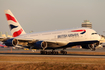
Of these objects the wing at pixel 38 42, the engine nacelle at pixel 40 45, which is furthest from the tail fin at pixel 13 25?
the engine nacelle at pixel 40 45

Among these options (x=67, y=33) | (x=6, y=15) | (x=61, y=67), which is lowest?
(x=61, y=67)

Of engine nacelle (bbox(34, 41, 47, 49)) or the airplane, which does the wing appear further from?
engine nacelle (bbox(34, 41, 47, 49))

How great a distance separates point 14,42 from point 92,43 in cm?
1964

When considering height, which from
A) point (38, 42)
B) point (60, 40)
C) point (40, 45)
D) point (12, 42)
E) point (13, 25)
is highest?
point (13, 25)

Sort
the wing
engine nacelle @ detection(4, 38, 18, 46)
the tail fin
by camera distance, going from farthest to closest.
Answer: the tail fin < the wing < engine nacelle @ detection(4, 38, 18, 46)

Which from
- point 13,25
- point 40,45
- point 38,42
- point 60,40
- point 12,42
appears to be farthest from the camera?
point 13,25

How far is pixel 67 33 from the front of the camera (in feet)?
182

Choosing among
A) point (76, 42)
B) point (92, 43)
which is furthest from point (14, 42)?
point (92, 43)

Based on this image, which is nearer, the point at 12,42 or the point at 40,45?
the point at 12,42

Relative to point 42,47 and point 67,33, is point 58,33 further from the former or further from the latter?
point 42,47

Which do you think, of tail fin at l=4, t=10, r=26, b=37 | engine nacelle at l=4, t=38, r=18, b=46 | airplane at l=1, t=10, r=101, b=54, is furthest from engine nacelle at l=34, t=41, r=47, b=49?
tail fin at l=4, t=10, r=26, b=37

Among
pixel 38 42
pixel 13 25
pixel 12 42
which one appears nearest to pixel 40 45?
pixel 38 42

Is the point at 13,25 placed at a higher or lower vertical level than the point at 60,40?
higher

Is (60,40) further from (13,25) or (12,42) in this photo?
(13,25)
